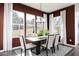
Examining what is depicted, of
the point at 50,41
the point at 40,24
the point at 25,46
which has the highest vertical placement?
the point at 40,24

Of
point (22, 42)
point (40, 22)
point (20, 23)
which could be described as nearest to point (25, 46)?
point (22, 42)

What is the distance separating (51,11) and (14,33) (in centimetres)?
126

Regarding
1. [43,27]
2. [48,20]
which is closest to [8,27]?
[43,27]

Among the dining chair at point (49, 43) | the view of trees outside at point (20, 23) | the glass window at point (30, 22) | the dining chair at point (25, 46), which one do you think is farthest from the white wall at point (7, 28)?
the dining chair at point (49, 43)

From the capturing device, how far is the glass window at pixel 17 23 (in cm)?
245

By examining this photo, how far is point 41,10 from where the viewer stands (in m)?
2.82

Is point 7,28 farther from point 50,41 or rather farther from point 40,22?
point 50,41

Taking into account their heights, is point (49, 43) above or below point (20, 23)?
below

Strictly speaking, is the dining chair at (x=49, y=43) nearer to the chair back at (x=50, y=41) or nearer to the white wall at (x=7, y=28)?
the chair back at (x=50, y=41)

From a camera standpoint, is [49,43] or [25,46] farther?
[49,43]

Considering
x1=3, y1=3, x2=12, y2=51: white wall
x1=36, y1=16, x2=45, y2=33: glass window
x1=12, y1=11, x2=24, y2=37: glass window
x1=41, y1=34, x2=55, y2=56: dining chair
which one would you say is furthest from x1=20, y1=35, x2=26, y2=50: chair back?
x1=36, y1=16, x2=45, y2=33: glass window

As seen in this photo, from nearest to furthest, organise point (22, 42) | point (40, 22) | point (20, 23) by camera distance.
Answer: point (22, 42), point (20, 23), point (40, 22)

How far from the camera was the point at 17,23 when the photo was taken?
2443mm

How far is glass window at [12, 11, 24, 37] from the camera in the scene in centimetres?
245
